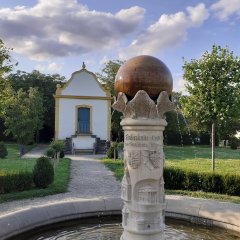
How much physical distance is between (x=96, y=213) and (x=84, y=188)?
4.80 metres

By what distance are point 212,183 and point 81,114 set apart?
67.9ft

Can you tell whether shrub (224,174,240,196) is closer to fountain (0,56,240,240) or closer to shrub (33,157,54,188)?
shrub (33,157,54,188)

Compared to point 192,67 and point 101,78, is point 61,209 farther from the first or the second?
point 101,78

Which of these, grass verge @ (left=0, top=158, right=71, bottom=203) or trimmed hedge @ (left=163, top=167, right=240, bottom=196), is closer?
grass verge @ (left=0, top=158, right=71, bottom=203)

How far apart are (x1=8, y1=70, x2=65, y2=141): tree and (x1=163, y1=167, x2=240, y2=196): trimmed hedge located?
2908 centimetres

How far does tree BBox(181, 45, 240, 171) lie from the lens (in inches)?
634

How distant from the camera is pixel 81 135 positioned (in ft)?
103

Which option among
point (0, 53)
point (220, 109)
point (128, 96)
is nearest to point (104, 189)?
point (220, 109)

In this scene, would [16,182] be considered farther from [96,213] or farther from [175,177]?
[175,177]

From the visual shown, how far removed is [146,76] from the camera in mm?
6184

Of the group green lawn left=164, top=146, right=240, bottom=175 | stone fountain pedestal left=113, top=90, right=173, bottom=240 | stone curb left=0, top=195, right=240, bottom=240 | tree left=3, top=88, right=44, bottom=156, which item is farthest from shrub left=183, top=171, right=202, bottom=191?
tree left=3, top=88, right=44, bottom=156

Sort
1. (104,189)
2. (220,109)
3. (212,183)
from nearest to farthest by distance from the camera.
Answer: (212,183) < (104,189) < (220,109)

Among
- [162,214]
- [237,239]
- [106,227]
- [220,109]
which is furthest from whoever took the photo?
[220,109]

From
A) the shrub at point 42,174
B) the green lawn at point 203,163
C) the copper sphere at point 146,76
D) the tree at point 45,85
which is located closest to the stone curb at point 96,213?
the copper sphere at point 146,76
